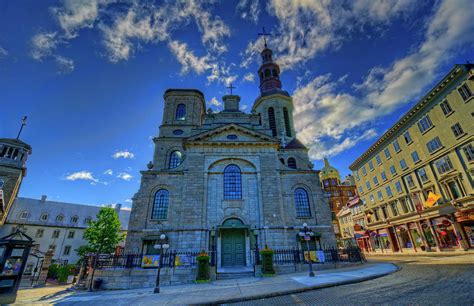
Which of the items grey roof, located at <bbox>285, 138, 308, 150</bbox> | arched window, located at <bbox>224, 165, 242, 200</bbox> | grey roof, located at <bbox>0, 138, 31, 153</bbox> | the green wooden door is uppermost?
grey roof, located at <bbox>0, 138, 31, 153</bbox>

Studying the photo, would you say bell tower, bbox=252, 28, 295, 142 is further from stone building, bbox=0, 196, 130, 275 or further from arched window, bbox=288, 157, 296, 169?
stone building, bbox=0, 196, 130, 275

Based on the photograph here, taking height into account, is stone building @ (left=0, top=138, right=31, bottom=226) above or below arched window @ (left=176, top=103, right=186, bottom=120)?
below

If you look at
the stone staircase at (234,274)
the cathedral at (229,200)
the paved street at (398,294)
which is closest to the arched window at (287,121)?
the cathedral at (229,200)

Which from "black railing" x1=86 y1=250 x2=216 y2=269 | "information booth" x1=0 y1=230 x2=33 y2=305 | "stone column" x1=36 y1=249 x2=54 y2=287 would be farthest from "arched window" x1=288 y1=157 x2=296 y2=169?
"stone column" x1=36 y1=249 x2=54 y2=287

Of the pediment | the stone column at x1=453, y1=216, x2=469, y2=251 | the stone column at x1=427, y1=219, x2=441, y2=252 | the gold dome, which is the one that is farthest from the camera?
the gold dome

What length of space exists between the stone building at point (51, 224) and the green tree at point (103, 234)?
9.47 m

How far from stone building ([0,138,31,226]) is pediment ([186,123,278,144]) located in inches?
1336

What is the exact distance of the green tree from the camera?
1362 inches

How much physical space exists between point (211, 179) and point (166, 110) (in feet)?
50.0

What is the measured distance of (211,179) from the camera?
23344mm

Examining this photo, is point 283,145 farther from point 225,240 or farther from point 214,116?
point 225,240

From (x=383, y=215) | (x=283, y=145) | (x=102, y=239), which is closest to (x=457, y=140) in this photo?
(x=383, y=215)

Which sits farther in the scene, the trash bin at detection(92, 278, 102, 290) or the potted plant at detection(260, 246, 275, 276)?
the potted plant at detection(260, 246, 275, 276)

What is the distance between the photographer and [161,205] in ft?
73.4
